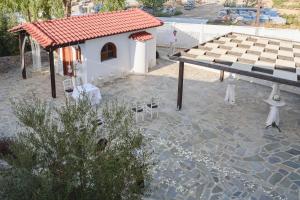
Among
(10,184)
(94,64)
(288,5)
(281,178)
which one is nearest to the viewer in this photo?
(10,184)

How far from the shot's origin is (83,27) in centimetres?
1680

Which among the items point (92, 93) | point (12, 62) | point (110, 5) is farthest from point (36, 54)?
point (110, 5)

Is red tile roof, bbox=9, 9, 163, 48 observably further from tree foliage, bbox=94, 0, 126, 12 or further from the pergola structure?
the pergola structure

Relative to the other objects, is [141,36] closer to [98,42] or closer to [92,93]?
[98,42]

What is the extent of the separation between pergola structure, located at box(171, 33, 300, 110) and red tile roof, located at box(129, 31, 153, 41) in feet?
13.0

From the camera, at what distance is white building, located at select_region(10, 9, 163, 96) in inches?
624

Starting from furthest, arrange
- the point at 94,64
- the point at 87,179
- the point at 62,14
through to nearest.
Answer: the point at 62,14 → the point at 94,64 → the point at 87,179

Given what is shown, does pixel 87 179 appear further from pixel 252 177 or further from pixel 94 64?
pixel 94 64

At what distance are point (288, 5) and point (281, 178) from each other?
5645cm

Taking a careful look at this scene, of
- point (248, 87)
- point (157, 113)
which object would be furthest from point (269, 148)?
point (248, 87)

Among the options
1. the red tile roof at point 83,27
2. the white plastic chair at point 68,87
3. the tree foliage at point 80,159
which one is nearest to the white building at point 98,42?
the red tile roof at point 83,27

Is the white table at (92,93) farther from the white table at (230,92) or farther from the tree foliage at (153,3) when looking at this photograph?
the tree foliage at (153,3)

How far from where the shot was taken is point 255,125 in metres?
13.7

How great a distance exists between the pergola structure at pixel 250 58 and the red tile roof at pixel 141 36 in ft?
13.0
